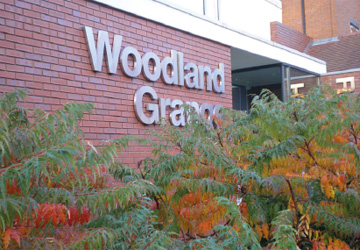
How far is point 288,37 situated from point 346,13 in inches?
388

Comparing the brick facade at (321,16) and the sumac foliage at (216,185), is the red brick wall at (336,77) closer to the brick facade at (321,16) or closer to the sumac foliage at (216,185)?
the brick facade at (321,16)

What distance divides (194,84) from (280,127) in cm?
487

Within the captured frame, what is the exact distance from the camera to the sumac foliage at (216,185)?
9.83 feet

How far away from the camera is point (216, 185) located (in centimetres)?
418

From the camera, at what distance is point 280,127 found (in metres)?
4.63

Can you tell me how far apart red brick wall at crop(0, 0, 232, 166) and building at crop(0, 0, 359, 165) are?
0.5 inches

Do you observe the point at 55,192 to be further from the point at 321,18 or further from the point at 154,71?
the point at 321,18

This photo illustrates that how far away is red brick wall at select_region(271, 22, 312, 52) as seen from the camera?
15902 millimetres

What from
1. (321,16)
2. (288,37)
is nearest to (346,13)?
(321,16)

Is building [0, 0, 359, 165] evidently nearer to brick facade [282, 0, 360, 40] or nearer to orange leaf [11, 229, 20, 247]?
orange leaf [11, 229, 20, 247]

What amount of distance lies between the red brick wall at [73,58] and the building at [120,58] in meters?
0.01

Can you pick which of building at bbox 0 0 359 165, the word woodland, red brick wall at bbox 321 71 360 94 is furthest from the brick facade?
the word woodland

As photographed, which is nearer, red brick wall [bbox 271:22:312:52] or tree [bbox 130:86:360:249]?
tree [bbox 130:86:360:249]

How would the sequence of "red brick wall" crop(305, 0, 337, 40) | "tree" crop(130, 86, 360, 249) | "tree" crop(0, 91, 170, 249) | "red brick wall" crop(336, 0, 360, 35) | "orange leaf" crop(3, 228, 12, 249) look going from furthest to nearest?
"red brick wall" crop(336, 0, 360, 35), "red brick wall" crop(305, 0, 337, 40), "tree" crop(130, 86, 360, 249), "tree" crop(0, 91, 170, 249), "orange leaf" crop(3, 228, 12, 249)
